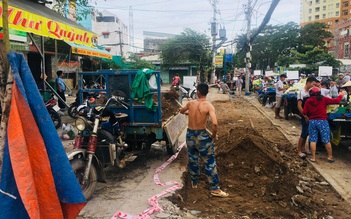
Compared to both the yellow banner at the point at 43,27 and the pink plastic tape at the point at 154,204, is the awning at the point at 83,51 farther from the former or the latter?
the pink plastic tape at the point at 154,204

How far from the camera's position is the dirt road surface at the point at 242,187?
13.0 ft

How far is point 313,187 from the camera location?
5141 mm

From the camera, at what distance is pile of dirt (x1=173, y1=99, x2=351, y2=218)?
4.05m

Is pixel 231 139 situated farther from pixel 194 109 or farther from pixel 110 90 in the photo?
pixel 110 90

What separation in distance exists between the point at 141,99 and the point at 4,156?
334cm

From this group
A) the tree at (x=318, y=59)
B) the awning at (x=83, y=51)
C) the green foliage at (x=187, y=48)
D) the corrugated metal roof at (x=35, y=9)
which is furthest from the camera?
the green foliage at (x=187, y=48)

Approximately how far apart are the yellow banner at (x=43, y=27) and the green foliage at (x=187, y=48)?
33534 mm

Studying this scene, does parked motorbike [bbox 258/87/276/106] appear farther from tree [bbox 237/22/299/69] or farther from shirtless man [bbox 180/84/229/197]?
tree [bbox 237/22/299/69]

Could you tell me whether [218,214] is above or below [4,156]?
below

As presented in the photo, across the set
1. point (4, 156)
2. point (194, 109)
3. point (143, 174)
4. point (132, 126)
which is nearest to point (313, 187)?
point (194, 109)

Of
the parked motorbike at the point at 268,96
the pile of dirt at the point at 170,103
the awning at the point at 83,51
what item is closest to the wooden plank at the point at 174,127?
the pile of dirt at the point at 170,103

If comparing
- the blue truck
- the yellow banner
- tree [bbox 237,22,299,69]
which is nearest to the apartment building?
tree [bbox 237,22,299,69]

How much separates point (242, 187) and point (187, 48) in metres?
38.2

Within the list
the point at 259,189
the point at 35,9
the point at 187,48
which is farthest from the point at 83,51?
the point at 187,48
